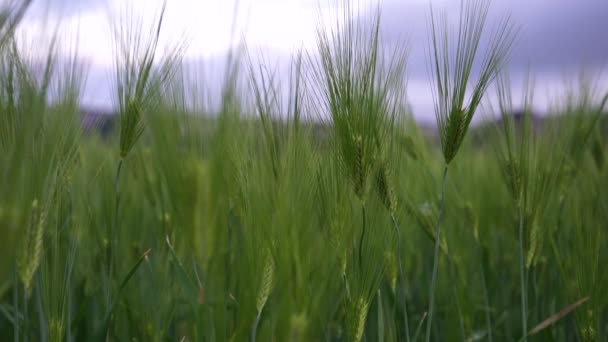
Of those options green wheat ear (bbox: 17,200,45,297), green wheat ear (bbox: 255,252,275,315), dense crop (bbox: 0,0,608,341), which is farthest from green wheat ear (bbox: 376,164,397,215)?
green wheat ear (bbox: 17,200,45,297)

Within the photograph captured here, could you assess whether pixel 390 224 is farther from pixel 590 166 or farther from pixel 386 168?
pixel 590 166

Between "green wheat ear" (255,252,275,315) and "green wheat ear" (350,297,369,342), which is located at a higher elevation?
"green wheat ear" (255,252,275,315)

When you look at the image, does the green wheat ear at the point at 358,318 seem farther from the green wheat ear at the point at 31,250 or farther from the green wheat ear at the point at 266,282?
the green wheat ear at the point at 31,250

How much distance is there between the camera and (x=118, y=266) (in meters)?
1.21

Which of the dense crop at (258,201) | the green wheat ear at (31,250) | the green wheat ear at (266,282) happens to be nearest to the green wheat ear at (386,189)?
the dense crop at (258,201)

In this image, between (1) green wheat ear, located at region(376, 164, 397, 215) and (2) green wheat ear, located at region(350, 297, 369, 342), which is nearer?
(2) green wheat ear, located at region(350, 297, 369, 342)

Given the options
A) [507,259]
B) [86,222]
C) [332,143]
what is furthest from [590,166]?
[86,222]

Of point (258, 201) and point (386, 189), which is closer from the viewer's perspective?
point (258, 201)

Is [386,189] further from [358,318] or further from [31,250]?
[31,250]

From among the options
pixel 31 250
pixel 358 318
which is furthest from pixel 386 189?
pixel 31 250

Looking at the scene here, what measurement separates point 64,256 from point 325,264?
0.50 metres

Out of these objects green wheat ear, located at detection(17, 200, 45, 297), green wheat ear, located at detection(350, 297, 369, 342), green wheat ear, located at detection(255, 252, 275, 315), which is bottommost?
green wheat ear, located at detection(350, 297, 369, 342)

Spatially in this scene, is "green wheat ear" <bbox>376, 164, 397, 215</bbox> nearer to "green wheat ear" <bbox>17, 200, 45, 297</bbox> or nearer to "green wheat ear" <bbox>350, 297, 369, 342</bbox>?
"green wheat ear" <bbox>350, 297, 369, 342</bbox>

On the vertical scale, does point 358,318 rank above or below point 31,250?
below
